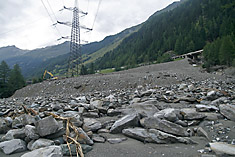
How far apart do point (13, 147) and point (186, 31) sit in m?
107

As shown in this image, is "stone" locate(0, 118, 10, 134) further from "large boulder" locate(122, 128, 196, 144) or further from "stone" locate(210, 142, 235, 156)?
"stone" locate(210, 142, 235, 156)

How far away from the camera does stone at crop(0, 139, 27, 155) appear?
2.50 m

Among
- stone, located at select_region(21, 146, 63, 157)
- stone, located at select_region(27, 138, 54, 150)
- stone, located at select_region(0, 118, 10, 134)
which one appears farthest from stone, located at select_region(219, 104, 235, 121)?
stone, located at select_region(0, 118, 10, 134)

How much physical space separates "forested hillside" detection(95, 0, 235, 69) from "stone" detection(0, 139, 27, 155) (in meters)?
70.8

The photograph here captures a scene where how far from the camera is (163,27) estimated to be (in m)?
112

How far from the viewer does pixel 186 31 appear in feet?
305

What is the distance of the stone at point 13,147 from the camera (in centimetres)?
250

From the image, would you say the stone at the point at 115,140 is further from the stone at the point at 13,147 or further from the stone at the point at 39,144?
the stone at the point at 13,147

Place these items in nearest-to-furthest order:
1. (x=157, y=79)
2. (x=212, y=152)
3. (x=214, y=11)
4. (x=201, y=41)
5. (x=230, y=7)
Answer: (x=212, y=152)
(x=157, y=79)
(x=201, y=41)
(x=230, y=7)
(x=214, y=11)

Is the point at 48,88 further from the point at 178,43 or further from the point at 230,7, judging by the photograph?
the point at 230,7

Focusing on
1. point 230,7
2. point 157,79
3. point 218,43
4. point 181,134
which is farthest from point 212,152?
point 230,7

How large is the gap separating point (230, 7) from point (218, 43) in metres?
71.2

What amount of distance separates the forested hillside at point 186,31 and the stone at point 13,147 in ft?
232

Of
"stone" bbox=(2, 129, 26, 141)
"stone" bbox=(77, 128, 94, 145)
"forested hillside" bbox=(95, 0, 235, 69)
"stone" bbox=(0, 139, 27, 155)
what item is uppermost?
"forested hillside" bbox=(95, 0, 235, 69)
